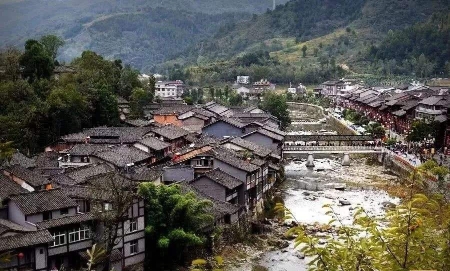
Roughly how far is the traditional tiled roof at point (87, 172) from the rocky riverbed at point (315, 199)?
588 centimetres

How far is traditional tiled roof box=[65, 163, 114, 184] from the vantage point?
70.0ft

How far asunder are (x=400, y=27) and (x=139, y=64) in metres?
73.5

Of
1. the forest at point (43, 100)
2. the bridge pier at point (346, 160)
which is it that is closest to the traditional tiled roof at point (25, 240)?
the forest at point (43, 100)

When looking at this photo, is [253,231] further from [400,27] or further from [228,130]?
[400,27]

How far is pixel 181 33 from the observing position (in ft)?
654

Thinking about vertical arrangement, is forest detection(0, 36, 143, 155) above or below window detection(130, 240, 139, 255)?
above

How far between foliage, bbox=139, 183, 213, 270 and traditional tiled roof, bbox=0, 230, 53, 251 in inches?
135

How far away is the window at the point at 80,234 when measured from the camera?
16906 mm

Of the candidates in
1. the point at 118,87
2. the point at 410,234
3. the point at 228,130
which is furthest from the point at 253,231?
the point at 118,87

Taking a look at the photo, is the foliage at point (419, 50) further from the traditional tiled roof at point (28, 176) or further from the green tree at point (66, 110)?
the traditional tiled roof at point (28, 176)

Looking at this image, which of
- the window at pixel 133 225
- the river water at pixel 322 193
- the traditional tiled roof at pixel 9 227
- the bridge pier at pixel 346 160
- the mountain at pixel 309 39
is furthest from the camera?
the mountain at pixel 309 39

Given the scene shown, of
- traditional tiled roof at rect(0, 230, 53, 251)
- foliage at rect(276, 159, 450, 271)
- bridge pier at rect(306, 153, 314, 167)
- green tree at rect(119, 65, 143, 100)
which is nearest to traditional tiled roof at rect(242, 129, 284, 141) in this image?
bridge pier at rect(306, 153, 314, 167)

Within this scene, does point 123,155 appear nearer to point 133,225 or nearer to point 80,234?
point 133,225

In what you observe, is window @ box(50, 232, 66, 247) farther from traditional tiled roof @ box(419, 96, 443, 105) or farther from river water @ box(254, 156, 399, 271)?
traditional tiled roof @ box(419, 96, 443, 105)
